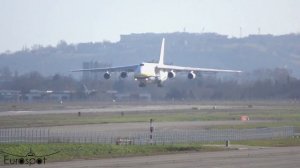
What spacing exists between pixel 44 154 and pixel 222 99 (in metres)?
105

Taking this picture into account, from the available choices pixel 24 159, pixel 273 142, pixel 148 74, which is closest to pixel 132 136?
pixel 273 142

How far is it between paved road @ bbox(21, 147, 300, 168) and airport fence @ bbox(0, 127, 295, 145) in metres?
8.59

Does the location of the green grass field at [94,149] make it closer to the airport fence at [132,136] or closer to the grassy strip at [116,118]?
the airport fence at [132,136]

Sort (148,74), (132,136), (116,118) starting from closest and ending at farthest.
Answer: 1. (132,136)
2. (116,118)
3. (148,74)

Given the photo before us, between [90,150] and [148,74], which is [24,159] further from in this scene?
[148,74]

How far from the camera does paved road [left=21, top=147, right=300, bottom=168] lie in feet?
106

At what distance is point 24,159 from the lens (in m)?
33.6

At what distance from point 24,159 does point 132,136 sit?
18187mm

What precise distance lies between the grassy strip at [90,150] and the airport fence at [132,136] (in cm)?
408

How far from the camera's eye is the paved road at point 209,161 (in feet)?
106

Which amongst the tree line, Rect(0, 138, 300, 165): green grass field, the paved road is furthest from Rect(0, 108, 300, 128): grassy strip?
the tree line

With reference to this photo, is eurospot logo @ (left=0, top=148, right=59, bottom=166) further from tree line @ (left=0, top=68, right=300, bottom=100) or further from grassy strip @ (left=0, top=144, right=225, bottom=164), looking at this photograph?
tree line @ (left=0, top=68, right=300, bottom=100)

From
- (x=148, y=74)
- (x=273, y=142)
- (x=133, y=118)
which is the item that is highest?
(x=148, y=74)

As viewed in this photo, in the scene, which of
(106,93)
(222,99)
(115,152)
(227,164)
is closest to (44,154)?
(115,152)
